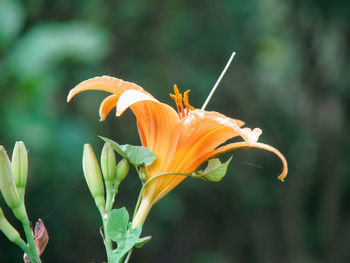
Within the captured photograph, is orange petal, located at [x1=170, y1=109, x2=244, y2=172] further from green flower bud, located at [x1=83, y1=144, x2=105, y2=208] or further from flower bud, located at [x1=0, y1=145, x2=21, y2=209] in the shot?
flower bud, located at [x1=0, y1=145, x2=21, y2=209]

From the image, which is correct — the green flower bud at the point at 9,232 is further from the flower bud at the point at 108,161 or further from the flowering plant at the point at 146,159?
the flower bud at the point at 108,161

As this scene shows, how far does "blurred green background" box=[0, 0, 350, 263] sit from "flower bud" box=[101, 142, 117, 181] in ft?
7.67

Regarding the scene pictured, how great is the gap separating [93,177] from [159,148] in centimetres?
16

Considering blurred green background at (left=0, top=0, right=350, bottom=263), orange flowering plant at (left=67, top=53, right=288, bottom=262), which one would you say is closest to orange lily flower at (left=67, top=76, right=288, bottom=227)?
orange flowering plant at (left=67, top=53, right=288, bottom=262)

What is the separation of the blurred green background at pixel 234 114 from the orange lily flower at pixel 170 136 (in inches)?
93.2

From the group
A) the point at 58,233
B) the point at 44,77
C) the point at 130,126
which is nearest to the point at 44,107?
the point at 44,77

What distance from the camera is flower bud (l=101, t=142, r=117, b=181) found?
948mm

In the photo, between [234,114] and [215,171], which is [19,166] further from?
[234,114]

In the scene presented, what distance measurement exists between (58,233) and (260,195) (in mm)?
2234

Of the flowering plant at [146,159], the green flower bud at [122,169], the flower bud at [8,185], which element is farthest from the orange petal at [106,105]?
the flower bud at [8,185]

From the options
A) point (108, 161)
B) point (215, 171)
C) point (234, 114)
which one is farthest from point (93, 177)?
point (234, 114)

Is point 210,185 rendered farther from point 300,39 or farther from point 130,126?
point 300,39

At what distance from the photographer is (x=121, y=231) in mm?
843

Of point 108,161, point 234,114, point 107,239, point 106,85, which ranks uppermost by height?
point 106,85
